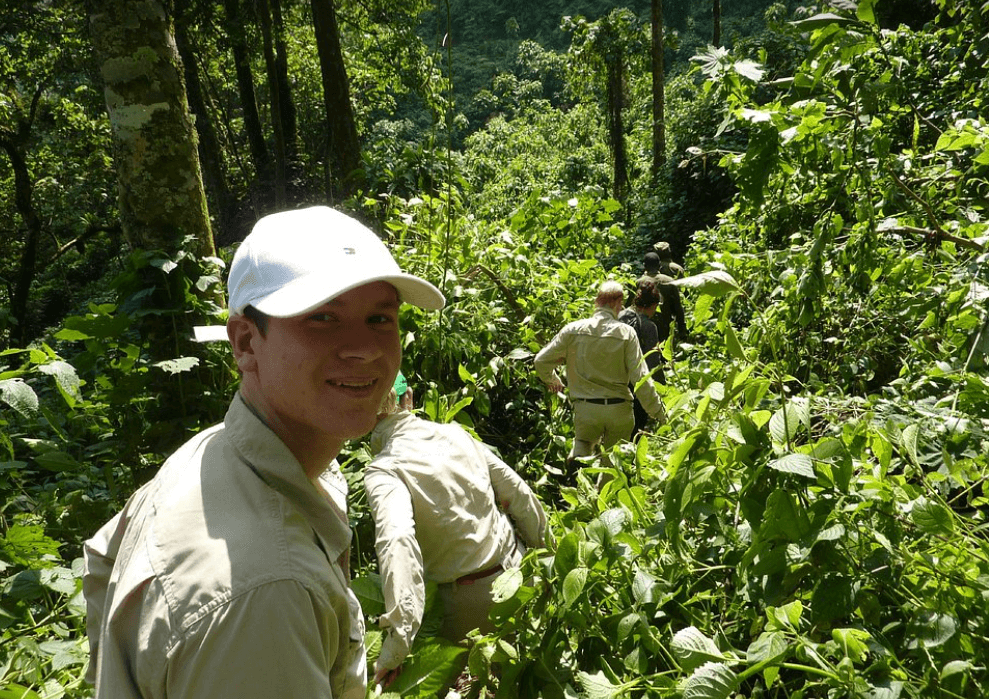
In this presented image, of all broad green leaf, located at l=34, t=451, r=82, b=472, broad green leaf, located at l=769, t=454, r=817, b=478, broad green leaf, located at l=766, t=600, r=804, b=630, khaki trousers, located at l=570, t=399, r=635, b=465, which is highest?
broad green leaf, located at l=769, t=454, r=817, b=478

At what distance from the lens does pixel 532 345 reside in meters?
5.23

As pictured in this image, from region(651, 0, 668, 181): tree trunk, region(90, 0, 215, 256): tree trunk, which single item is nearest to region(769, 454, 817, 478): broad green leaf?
region(90, 0, 215, 256): tree trunk

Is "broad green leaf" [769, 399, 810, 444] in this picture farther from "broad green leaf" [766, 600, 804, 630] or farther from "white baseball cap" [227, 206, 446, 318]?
"white baseball cap" [227, 206, 446, 318]

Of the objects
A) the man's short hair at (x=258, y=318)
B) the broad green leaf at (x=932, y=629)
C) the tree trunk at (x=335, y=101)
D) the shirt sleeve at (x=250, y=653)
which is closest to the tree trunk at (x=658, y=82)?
the tree trunk at (x=335, y=101)

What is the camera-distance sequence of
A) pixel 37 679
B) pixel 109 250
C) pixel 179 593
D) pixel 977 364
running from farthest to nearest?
1. pixel 109 250
2. pixel 37 679
3. pixel 977 364
4. pixel 179 593

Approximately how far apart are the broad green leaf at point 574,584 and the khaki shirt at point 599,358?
3470 millimetres

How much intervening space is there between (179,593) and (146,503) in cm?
31

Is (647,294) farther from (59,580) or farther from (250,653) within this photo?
(250,653)

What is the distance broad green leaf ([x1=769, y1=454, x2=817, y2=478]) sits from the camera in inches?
53.7

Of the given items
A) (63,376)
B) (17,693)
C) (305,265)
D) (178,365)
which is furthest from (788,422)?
(178,365)

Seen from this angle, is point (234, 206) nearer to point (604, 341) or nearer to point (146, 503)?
point (604, 341)

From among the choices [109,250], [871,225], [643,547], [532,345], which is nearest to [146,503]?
[643,547]

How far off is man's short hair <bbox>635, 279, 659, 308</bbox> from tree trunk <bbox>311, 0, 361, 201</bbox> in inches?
162

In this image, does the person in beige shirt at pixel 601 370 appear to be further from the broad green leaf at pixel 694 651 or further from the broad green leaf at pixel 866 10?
the broad green leaf at pixel 694 651
